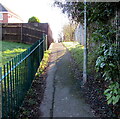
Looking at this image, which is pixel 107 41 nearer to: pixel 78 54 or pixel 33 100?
pixel 33 100

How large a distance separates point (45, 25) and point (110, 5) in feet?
29.1

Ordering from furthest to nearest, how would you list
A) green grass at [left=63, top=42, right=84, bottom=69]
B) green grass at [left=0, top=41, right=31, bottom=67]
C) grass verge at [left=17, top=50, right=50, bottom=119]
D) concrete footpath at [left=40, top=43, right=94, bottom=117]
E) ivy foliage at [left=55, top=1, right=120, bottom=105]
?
green grass at [left=0, top=41, right=31, bottom=67]
green grass at [left=63, top=42, right=84, bottom=69]
concrete footpath at [left=40, top=43, right=94, bottom=117]
grass verge at [left=17, top=50, right=50, bottom=119]
ivy foliage at [left=55, top=1, right=120, bottom=105]

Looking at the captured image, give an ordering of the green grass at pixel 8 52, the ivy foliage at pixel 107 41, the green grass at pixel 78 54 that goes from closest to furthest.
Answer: the ivy foliage at pixel 107 41 → the green grass at pixel 78 54 → the green grass at pixel 8 52

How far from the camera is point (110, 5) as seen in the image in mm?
4430

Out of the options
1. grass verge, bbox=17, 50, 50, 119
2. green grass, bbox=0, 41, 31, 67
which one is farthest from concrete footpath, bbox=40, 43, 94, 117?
green grass, bbox=0, 41, 31, 67

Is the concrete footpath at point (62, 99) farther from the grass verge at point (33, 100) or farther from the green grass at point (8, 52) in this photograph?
the green grass at point (8, 52)

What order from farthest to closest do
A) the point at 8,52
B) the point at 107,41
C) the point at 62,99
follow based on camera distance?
the point at 8,52 < the point at 62,99 < the point at 107,41

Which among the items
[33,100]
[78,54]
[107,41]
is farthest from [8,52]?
[107,41]

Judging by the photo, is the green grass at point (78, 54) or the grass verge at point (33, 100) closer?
the grass verge at point (33, 100)

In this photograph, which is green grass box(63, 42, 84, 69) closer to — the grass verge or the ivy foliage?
the ivy foliage

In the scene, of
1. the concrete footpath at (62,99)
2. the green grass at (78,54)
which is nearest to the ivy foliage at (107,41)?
the concrete footpath at (62,99)

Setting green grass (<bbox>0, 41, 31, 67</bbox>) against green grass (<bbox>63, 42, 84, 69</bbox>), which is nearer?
green grass (<bbox>63, 42, 84, 69</bbox>)

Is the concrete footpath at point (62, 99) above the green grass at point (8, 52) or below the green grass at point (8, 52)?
below

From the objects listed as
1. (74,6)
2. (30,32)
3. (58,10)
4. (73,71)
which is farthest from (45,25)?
(73,71)
